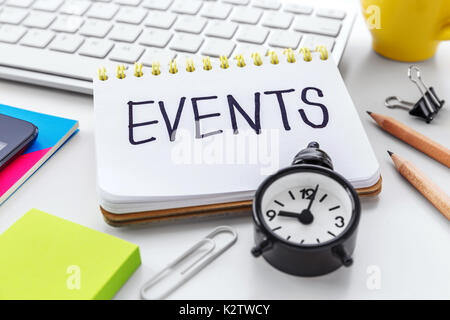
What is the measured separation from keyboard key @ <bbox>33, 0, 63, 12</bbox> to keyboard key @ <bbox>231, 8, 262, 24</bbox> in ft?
0.92

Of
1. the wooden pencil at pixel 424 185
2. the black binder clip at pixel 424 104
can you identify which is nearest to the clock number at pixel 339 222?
the wooden pencil at pixel 424 185

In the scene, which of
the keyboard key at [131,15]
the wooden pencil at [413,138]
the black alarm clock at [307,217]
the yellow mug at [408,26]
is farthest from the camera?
the keyboard key at [131,15]

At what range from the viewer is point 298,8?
0.77 meters

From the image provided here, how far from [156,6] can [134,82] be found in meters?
0.23

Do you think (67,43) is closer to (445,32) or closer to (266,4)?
(266,4)

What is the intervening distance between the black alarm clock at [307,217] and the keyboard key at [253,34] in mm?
269

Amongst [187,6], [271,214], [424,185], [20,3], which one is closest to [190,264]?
[271,214]

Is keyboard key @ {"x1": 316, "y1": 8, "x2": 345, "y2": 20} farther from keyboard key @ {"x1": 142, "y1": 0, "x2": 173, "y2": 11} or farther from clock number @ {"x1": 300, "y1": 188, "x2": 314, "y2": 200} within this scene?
clock number @ {"x1": 300, "y1": 188, "x2": 314, "y2": 200}

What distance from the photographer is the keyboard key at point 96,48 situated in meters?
0.70

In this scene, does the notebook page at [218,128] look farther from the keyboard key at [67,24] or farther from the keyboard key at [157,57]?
the keyboard key at [67,24]

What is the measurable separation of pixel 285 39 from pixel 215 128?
227 mm

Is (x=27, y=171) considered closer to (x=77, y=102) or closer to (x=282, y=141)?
(x=77, y=102)

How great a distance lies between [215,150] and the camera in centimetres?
54

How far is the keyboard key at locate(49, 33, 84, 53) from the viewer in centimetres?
71
